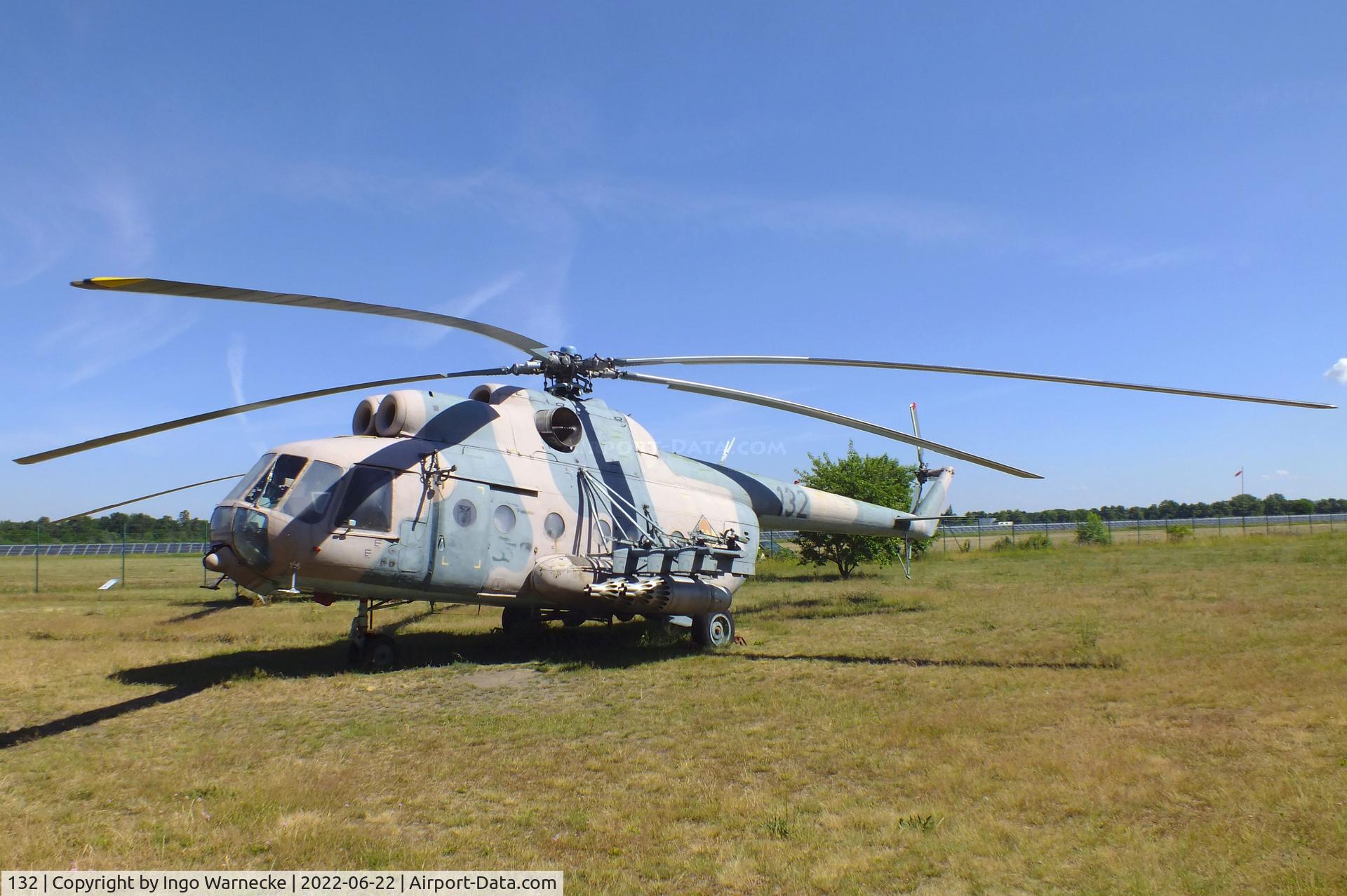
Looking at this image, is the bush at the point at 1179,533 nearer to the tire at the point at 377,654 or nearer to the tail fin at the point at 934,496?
the tail fin at the point at 934,496

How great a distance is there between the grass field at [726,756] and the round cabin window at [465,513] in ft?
7.20

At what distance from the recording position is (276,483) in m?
10.2

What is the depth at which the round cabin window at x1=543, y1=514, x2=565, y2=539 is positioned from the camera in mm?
12359

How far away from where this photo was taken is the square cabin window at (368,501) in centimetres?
1040

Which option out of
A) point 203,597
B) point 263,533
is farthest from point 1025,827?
point 203,597

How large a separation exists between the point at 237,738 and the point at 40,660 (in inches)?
261

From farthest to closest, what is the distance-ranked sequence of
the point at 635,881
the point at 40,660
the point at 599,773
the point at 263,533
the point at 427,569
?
the point at 40,660
the point at 427,569
the point at 263,533
the point at 599,773
the point at 635,881

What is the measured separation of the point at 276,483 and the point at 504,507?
10.2 ft

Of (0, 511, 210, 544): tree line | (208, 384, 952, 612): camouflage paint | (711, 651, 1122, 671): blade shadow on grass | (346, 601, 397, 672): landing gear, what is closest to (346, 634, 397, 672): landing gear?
(346, 601, 397, 672): landing gear

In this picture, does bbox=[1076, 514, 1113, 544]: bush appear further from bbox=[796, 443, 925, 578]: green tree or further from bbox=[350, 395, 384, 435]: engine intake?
bbox=[350, 395, 384, 435]: engine intake

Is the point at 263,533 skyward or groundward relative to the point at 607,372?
groundward

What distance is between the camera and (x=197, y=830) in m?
5.37

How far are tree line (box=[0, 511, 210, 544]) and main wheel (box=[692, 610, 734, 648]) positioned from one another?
75.5m

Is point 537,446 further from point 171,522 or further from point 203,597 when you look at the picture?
point 171,522
